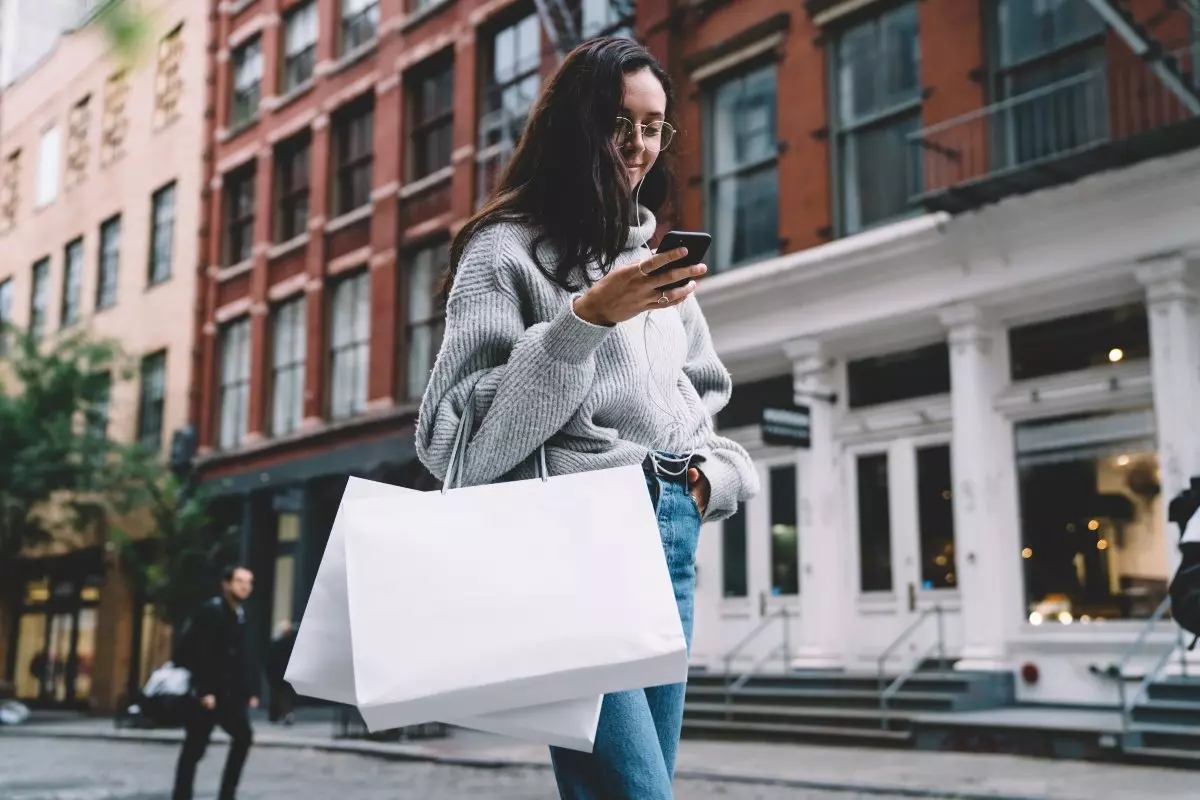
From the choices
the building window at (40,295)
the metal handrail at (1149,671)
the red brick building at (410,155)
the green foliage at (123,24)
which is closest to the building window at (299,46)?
the red brick building at (410,155)

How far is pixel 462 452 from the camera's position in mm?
2230

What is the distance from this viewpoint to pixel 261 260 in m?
26.0

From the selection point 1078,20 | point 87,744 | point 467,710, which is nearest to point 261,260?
point 87,744

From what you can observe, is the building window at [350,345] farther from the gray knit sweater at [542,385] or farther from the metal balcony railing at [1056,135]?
the gray knit sweater at [542,385]

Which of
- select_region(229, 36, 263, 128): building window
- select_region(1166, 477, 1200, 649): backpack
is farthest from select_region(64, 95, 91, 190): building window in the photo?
select_region(1166, 477, 1200, 649): backpack

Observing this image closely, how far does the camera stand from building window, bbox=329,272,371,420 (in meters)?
23.4

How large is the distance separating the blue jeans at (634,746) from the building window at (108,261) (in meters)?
30.3

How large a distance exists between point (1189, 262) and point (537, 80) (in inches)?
442

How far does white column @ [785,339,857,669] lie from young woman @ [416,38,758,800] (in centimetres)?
1295

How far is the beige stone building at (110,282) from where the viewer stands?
27.8 metres

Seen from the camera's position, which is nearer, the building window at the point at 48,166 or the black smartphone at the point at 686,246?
the black smartphone at the point at 686,246

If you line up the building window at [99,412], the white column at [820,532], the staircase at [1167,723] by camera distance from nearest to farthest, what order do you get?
1. the staircase at [1167,723]
2. the white column at [820,532]
3. the building window at [99,412]

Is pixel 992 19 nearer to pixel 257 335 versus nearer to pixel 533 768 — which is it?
pixel 533 768

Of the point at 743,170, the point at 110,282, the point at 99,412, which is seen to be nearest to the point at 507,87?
the point at 743,170
